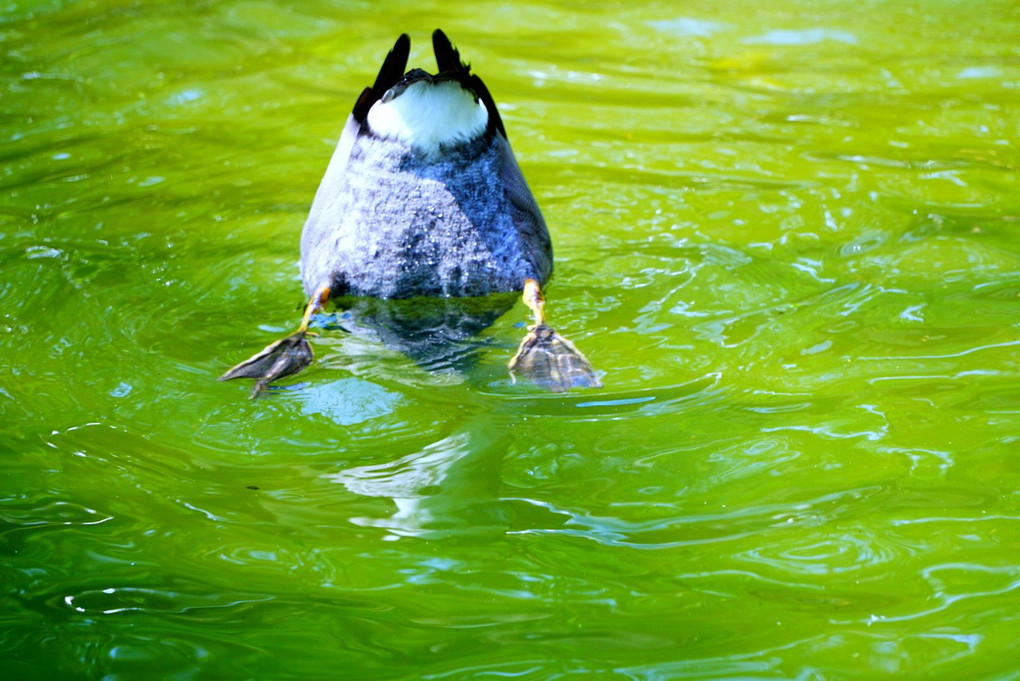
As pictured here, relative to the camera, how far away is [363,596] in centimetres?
A: 239

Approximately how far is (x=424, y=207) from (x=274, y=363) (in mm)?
702

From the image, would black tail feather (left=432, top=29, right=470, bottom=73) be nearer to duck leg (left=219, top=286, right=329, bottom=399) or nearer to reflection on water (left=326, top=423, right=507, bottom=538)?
duck leg (left=219, top=286, right=329, bottom=399)

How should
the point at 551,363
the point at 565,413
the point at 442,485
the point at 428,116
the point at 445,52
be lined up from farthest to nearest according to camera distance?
the point at 445,52 → the point at 428,116 → the point at 551,363 → the point at 565,413 → the point at 442,485

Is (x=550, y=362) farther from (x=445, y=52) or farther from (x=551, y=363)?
(x=445, y=52)

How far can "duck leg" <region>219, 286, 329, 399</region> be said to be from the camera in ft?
10.8

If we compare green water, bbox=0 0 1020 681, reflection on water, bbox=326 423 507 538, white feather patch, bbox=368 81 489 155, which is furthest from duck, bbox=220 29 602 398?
reflection on water, bbox=326 423 507 538

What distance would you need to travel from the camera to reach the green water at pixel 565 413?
2277 millimetres

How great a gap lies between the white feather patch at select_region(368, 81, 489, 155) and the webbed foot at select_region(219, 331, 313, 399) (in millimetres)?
743

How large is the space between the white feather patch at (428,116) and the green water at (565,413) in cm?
67

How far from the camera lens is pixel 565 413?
312 centimetres

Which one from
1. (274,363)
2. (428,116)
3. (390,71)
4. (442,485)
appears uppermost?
(390,71)

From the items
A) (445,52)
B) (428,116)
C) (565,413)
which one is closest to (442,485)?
(565,413)

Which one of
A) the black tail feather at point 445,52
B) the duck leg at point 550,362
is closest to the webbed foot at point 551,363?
the duck leg at point 550,362

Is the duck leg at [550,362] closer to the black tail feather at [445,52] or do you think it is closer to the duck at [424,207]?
the duck at [424,207]
